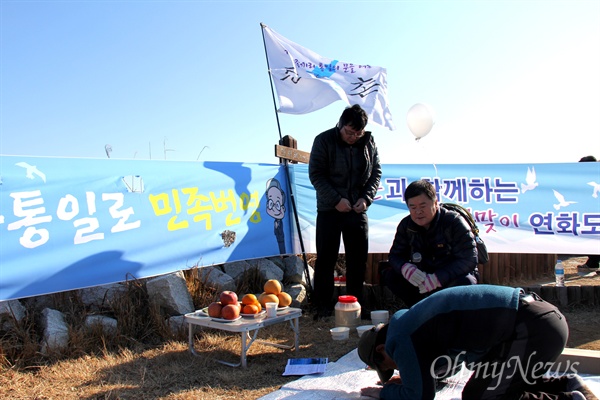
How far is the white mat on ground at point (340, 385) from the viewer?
299 cm

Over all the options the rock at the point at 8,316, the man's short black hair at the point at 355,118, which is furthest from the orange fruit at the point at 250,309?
the man's short black hair at the point at 355,118

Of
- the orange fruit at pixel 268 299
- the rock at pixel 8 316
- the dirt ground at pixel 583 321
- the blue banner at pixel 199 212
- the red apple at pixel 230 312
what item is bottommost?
the dirt ground at pixel 583 321

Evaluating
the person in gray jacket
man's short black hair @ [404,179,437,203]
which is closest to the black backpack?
the person in gray jacket

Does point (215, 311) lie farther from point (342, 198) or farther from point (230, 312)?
point (342, 198)

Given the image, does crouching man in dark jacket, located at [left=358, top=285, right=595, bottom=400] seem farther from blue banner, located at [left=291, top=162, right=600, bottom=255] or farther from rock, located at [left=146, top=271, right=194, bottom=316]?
blue banner, located at [left=291, top=162, right=600, bottom=255]

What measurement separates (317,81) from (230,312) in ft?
11.0

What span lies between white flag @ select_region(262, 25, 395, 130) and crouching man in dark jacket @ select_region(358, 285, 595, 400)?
376 centimetres

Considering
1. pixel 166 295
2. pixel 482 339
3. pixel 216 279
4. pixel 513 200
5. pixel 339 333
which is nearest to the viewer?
pixel 482 339

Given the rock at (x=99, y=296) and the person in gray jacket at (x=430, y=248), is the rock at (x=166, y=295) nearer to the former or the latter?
the rock at (x=99, y=296)

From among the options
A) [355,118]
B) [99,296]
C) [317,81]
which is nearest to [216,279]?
[99,296]

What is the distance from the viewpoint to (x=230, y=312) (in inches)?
136

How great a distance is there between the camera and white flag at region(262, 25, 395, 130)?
19.0 feet

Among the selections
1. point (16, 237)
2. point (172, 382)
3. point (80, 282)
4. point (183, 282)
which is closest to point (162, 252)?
point (183, 282)

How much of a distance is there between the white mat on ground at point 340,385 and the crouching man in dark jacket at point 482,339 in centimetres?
52
